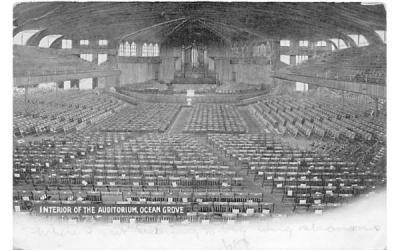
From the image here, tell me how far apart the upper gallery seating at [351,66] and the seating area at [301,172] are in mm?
2312

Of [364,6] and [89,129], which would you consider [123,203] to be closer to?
[89,129]

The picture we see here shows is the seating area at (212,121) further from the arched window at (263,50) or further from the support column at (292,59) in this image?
the support column at (292,59)

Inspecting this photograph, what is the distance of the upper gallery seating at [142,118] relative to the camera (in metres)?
13.9

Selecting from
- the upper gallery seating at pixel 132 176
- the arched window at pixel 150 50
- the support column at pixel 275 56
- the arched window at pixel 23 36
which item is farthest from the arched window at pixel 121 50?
the support column at pixel 275 56

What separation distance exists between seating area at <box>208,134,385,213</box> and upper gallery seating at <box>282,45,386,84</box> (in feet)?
7.59

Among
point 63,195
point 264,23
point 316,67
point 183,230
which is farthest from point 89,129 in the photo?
point 316,67

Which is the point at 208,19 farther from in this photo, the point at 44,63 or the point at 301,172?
the point at 44,63

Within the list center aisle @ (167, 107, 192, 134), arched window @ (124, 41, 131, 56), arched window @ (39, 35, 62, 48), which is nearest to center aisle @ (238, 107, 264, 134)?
center aisle @ (167, 107, 192, 134)

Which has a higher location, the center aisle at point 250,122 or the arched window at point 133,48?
the arched window at point 133,48

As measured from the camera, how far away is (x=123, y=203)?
38.0ft

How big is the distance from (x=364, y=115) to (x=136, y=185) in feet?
20.5

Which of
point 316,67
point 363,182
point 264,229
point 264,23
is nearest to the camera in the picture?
point 264,229

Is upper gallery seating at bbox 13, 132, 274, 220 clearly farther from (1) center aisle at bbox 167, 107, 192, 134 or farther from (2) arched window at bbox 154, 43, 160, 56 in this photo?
(2) arched window at bbox 154, 43, 160, 56

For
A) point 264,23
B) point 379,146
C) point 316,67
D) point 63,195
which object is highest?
point 264,23
